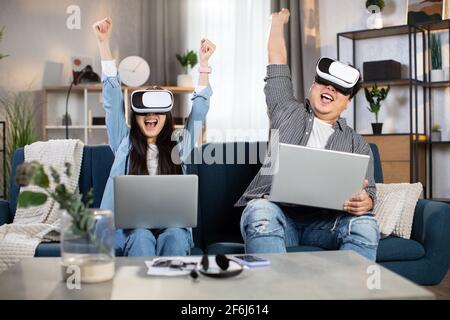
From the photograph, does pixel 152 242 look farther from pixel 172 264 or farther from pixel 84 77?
pixel 84 77

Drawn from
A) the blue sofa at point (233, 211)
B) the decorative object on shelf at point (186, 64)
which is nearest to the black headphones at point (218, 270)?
the blue sofa at point (233, 211)

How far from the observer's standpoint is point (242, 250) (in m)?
2.55

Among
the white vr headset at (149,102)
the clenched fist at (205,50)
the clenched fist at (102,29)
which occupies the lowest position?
the white vr headset at (149,102)

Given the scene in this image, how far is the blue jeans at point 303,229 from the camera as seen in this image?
2.34 meters

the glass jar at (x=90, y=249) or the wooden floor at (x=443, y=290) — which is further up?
the glass jar at (x=90, y=249)

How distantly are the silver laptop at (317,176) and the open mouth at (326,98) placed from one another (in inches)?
22.5

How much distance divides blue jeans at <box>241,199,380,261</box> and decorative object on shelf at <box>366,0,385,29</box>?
2.70 m

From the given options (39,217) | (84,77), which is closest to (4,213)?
(39,217)

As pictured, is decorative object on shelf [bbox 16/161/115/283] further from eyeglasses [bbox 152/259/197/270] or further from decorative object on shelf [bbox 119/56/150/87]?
decorative object on shelf [bbox 119/56/150/87]

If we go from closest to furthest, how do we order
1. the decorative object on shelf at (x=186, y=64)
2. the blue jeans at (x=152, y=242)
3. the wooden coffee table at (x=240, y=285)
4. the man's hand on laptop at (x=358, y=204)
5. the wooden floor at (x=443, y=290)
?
the wooden coffee table at (x=240, y=285) → the blue jeans at (x=152, y=242) → the man's hand on laptop at (x=358, y=204) → the wooden floor at (x=443, y=290) → the decorative object on shelf at (x=186, y=64)

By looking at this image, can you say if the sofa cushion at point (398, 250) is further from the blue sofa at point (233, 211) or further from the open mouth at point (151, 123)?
the open mouth at point (151, 123)

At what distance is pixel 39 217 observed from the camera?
2.86 metres

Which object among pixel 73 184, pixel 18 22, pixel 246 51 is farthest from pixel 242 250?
pixel 18 22
